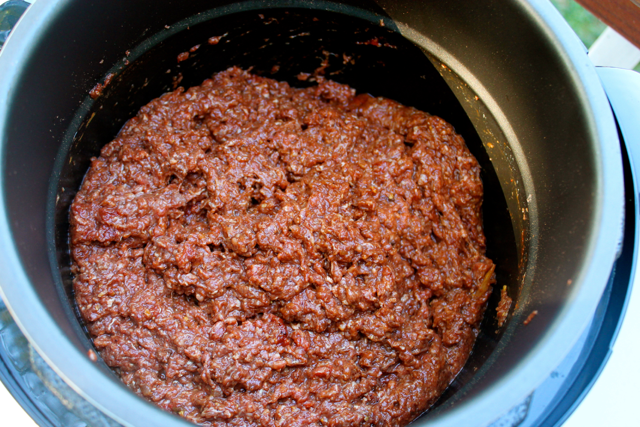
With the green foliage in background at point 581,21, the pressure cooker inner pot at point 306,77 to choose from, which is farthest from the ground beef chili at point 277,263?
the green foliage in background at point 581,21

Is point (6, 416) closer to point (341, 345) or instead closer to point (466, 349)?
point (341, 345)

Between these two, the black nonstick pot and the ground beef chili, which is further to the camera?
the ground beef chili

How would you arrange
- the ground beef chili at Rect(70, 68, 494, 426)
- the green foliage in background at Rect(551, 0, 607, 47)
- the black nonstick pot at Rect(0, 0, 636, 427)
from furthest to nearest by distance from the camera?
the green foliage in background at Rect(551, 0, 607, 47) < the ground beef chili at Rect(70, 68, 494, 426) < the black nonstick pot at Rect(0, 0, 636, 427)

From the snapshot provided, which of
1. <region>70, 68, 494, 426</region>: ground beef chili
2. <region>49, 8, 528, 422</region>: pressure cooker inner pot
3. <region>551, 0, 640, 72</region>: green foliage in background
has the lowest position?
<region>70, 68, 494, 426</region>: ground beef chili

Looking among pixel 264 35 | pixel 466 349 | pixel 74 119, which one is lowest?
pixel 466 349

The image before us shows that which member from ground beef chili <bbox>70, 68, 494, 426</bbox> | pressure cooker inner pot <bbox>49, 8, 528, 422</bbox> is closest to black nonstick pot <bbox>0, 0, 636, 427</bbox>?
pressure cooker inner pot <bbox>49, 8, 528, 422</bbox>

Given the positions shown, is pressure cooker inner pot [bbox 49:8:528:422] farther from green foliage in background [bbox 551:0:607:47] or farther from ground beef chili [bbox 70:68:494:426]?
green foliage in background [bbox 551:0:607:47]

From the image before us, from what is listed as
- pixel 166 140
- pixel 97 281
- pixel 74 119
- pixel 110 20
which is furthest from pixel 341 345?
pixel 110 20
